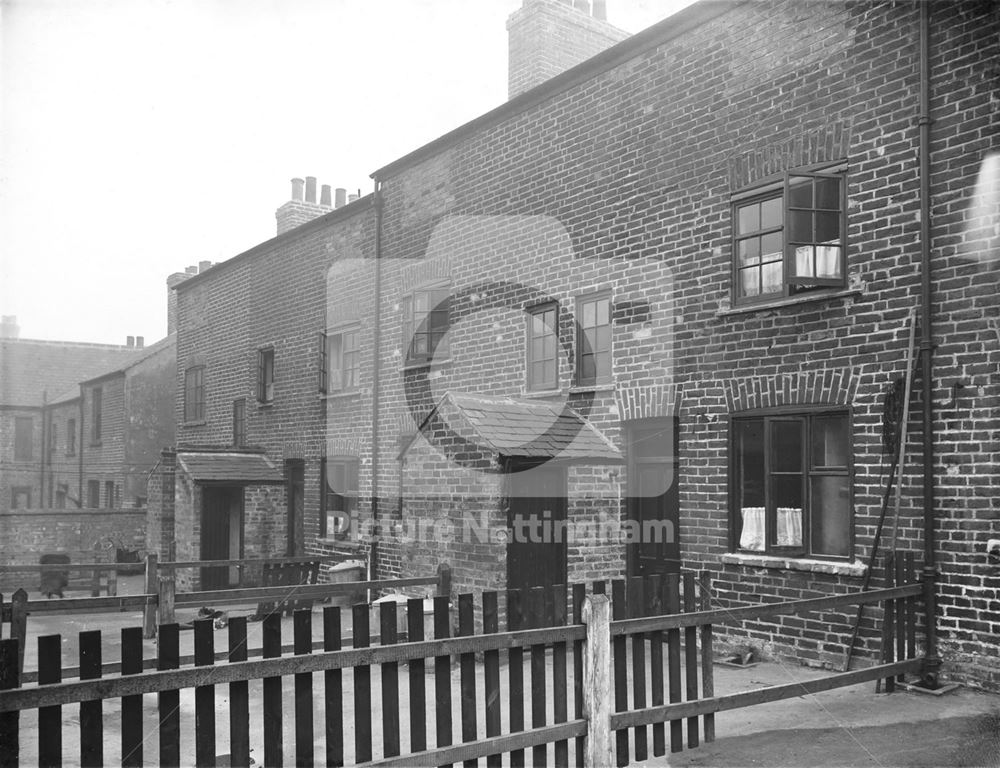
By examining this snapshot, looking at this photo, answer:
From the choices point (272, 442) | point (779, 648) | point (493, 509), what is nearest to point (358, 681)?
point (493, 509)

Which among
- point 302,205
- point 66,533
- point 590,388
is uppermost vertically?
point 302,205

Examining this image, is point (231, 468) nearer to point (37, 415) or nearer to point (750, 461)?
point (750, 461)

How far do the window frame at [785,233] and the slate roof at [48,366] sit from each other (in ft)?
108

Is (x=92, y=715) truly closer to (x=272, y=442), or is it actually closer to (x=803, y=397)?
(x=803, y=397)

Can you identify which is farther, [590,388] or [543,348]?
[543,348]

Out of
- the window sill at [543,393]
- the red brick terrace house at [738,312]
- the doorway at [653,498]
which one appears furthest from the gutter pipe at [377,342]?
the doorway at [653,498]

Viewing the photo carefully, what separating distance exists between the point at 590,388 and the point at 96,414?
2608 centimetres

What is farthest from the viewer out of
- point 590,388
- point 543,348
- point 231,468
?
point 231,468

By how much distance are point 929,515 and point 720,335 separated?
2.87m

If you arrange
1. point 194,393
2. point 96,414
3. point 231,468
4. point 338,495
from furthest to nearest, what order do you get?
point 96,414, point 194,393, point 231,468, point 338,495

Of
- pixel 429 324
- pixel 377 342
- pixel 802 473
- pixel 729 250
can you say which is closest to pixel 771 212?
pixel 729 250

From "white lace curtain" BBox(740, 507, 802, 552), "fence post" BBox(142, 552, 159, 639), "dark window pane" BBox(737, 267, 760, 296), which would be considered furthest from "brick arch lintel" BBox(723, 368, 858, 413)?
"fence post" BBox(142, 552, 159, 639)

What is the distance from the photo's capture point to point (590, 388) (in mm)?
11141

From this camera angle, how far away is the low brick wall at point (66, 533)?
21547 millimetres
